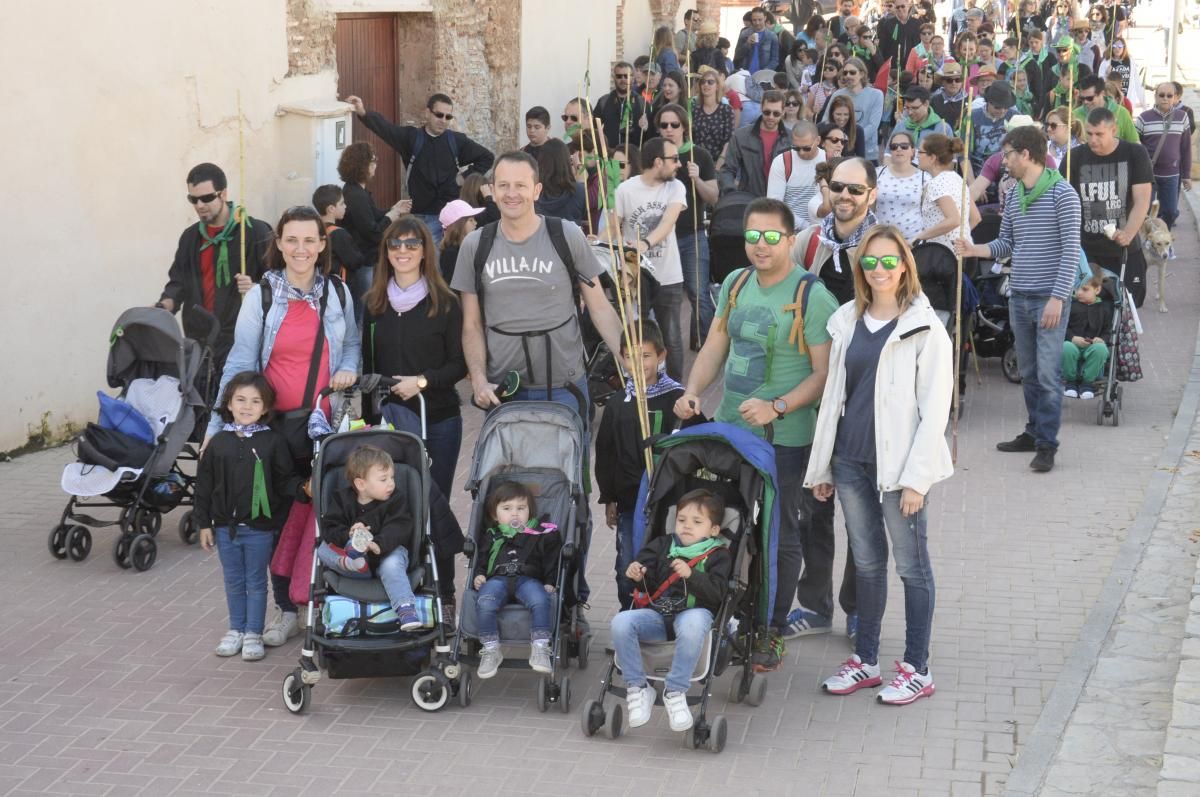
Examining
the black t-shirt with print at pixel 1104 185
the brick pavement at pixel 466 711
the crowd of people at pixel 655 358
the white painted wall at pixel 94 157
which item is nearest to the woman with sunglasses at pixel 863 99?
the black t-shirt with print at pixel 1104 185

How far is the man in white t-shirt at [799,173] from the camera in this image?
39.7 ft

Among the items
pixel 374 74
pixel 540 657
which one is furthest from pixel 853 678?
pixel 374 74

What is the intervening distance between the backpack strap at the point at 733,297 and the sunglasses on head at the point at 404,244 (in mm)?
1390

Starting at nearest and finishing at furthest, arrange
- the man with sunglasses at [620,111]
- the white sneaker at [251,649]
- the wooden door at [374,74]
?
the white sneaker at [251,649] < the wooden door at [374,74] < the man with sunglasses at [620,111]

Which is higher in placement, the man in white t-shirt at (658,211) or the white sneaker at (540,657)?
the man in white t-shirt at (658,211)

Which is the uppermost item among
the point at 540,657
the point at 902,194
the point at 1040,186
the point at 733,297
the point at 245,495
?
the point at 1040,186

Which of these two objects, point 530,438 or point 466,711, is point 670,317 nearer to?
point 530,438

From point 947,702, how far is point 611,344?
7.18 ft

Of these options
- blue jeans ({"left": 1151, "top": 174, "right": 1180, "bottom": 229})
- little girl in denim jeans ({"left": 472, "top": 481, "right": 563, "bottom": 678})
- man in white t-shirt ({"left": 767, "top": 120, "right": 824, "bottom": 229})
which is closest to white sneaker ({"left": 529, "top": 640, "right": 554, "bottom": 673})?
little girl in denim jeans ({"left": 472, "top": 481, "right": 563, "bottom": 678})

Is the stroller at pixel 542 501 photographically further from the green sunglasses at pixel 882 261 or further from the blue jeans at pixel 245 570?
the green sunglasses at pixel 882 261

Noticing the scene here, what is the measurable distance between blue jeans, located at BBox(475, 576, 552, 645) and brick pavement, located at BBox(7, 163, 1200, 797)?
1.07ft

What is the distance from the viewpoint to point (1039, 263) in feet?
33.0

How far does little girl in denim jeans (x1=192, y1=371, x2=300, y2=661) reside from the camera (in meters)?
7.18

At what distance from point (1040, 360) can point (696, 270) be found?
3.12 m
